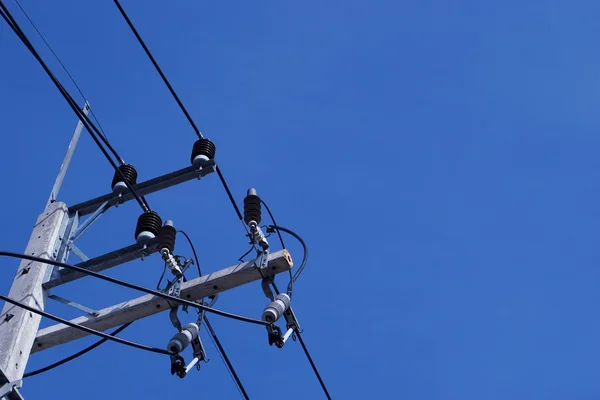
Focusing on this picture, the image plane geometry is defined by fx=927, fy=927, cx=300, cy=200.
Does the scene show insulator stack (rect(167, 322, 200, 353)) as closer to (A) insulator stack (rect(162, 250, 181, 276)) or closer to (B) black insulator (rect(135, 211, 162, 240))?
(A) insulator stack (rect(162, 250, 181, 276))

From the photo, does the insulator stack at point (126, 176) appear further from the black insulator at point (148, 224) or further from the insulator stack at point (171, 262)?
the insulator stack at point (171, 262)

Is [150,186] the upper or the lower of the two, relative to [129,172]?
lower

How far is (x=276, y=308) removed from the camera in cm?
793

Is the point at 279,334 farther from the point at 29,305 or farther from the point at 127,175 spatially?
the point at 127,175

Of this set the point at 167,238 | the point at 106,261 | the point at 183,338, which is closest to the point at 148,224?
the point at 167,238

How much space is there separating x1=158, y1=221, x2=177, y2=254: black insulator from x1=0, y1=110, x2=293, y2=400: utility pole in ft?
0.21

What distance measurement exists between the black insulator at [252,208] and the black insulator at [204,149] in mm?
1022

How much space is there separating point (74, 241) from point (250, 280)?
1.83 m

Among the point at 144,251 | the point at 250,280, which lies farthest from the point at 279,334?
the point at 144,251

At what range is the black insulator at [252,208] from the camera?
871cm

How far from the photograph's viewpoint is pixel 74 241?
8672 millimetres

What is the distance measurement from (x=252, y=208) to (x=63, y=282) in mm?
1893

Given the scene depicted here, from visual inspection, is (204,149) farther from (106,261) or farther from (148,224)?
(106,261)

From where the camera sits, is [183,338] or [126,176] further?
[126,176]
